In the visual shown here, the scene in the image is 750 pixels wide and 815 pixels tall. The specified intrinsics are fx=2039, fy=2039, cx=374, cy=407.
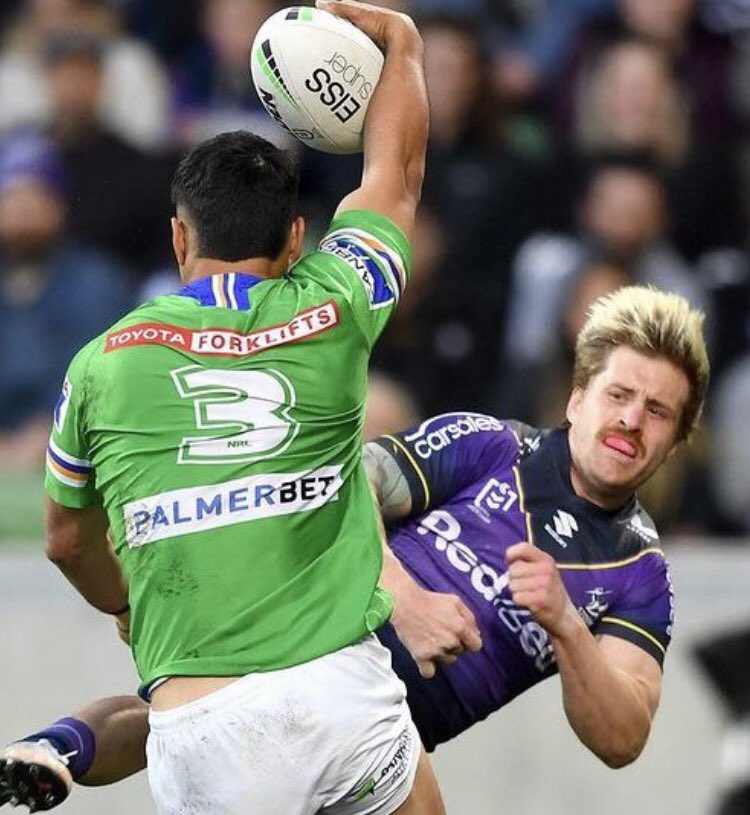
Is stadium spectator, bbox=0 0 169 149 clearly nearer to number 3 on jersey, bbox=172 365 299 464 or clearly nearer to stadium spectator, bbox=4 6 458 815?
stadium spectator, bbox=4 6 458 815

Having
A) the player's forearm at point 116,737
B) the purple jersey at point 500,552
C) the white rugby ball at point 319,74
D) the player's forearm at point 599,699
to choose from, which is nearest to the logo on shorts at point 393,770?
the player's forearm at point 599,699

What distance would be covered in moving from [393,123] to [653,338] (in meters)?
0.85

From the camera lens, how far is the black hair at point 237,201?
4.02m

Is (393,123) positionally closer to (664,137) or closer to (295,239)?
→ (295,239)

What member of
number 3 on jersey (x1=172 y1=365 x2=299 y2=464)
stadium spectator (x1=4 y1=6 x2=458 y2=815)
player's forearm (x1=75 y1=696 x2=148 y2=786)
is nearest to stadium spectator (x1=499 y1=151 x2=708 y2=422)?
player's forearm (x1=75 y1=696 x2=148 y2=786)

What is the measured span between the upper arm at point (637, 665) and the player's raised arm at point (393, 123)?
3.51ft

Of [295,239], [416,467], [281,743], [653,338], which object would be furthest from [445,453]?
[281,743]

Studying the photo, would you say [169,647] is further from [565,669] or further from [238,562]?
[565,669]

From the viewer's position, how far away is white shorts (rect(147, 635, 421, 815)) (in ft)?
12.8

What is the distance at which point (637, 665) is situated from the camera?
4598mm

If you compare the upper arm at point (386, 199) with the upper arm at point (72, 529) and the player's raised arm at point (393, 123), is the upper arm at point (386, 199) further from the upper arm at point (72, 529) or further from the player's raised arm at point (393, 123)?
the upper arm at point (72, 529)

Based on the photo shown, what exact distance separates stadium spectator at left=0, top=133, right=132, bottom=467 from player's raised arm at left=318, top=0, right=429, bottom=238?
10.4 ft

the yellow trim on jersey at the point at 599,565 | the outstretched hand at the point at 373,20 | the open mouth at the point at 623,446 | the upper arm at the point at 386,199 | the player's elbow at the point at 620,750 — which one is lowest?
the player's elbow at the point at 620,750

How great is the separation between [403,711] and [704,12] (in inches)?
192
